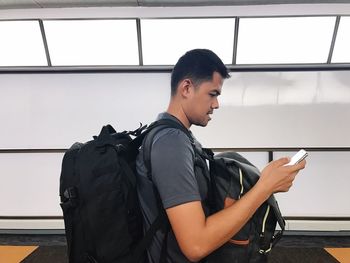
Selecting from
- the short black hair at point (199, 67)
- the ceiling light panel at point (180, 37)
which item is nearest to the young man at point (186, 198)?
the short black hair at point (199, 67)

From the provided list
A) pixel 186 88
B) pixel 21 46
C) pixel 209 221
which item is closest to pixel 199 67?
pixel 186 88

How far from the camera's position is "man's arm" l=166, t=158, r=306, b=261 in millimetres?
778

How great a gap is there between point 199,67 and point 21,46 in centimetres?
391

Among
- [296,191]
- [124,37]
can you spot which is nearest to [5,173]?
[124,37]

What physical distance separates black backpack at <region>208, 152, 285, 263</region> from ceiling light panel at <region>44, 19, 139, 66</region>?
10.8 feet

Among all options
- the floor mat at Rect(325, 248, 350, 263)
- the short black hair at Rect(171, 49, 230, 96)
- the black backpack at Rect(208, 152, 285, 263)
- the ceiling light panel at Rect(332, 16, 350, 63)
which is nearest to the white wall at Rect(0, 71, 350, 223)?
the ceiling light panel at Rect(332, 16, 350, 63)

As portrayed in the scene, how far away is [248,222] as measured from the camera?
2.87 ft

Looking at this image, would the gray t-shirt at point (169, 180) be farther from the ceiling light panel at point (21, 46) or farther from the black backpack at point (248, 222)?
the ceiling light panel at point (21, 46)

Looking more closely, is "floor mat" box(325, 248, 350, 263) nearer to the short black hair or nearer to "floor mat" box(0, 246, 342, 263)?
"floor mat" box(0, 246, 342, 263)

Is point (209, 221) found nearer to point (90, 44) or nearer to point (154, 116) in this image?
point (154, 116)

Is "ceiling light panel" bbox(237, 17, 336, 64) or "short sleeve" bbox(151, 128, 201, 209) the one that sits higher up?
"ceiling light panel" bbox(237, 17, 336, 64)

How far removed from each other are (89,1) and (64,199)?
10.9 ft

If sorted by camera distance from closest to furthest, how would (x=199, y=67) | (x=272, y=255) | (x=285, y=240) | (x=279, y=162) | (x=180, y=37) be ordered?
(x=279, y=162) → (x=199, y=67) → (x=272, y=255) → (x=285, y=240) → (x=180, y=37)

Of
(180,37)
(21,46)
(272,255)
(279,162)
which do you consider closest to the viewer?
(279,162)
